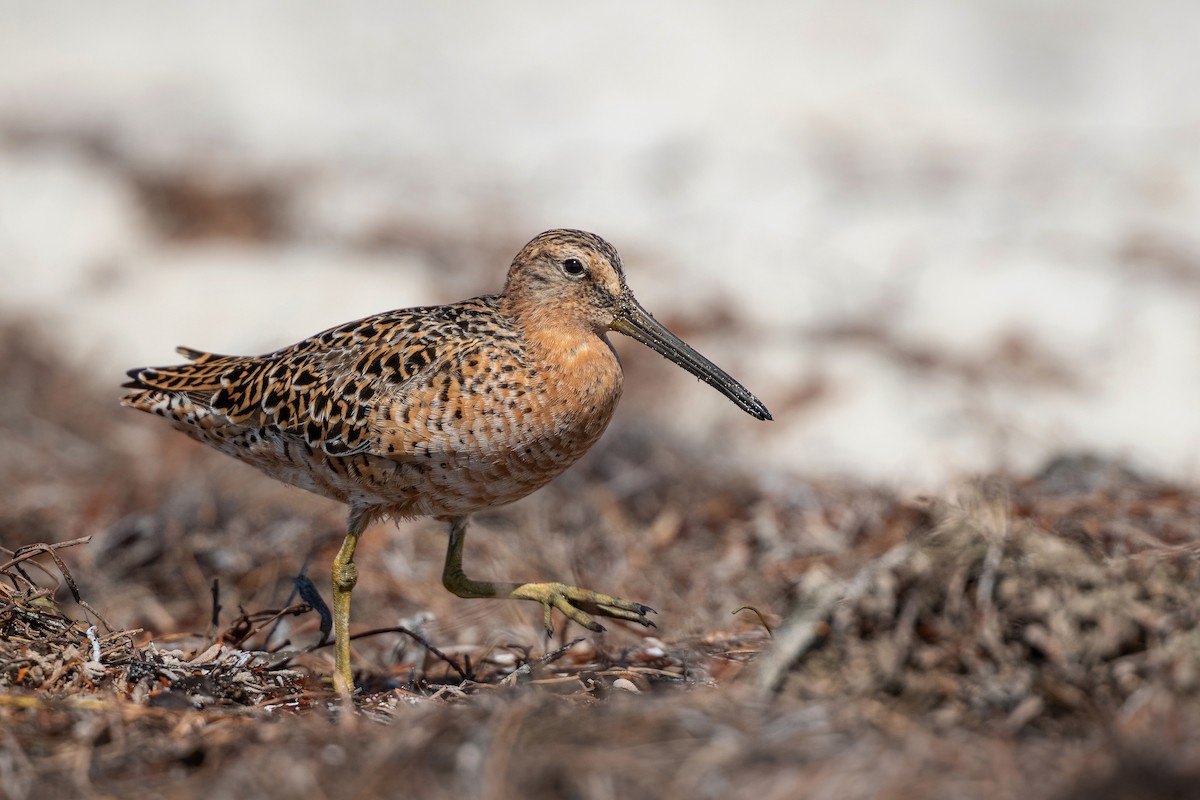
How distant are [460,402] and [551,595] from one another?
0.80m

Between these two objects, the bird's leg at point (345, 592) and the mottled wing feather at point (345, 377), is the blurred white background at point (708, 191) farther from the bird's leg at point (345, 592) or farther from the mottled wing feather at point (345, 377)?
the bird's leg at point (345, 592)

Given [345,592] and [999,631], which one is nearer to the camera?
[999,631]

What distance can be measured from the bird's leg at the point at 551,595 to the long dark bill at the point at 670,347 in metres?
0.84

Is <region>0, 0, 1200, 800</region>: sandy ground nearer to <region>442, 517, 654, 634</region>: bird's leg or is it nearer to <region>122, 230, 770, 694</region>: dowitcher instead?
<region>442, 517, 654, 634</region>: bird's leg

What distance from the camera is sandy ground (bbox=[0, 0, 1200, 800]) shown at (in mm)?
3258

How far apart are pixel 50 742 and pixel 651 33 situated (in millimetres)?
10960

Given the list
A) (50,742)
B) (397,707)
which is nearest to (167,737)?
(50,742)

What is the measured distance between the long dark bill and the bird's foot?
2.77ft

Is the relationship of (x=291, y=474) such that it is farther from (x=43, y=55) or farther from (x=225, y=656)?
(x=43, y=55)

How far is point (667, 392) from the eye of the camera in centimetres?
885

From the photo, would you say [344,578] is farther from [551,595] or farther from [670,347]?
[670,347]

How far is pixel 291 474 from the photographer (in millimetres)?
5219

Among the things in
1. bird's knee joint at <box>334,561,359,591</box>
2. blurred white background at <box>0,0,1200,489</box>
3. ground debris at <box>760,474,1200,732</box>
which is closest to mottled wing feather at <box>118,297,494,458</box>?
bird's knee joint at <box>334,561,359,591</box>

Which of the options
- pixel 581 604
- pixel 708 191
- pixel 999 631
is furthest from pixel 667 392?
pixel 999 631
